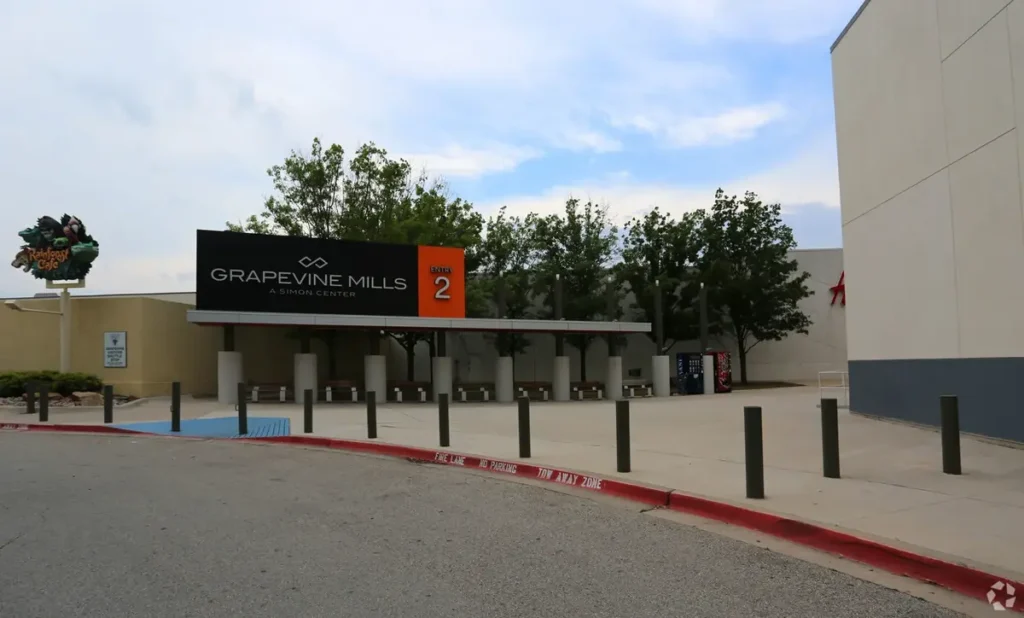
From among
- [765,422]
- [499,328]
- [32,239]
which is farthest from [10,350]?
[765,422]

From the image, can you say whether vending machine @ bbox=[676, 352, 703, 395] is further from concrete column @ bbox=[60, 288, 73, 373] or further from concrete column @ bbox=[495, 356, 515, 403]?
concrete column @ bbox=[60, 288, 73, 373]

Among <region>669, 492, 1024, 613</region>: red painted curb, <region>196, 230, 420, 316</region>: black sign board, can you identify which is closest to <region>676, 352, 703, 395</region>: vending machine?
<region>196, 230, 420, 316</region>: black sign board

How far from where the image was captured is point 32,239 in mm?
25797

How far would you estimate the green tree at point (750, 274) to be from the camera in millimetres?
42531

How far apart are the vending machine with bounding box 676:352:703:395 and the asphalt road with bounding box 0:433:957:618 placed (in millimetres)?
28337

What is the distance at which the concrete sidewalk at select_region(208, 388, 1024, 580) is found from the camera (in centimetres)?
663

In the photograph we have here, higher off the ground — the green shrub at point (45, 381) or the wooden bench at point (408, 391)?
the green shrub at point (45, 381)

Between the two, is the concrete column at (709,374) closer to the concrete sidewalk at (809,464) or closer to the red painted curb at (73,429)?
the concrete sidewalk at (809,464)

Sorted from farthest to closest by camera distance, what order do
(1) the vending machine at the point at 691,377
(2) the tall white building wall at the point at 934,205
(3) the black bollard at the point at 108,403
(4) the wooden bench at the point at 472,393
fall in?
(1) the vending machine at the point at 691,377, (4) the wooden bench at the point at 472,393, (3) the black bollard at the point at 108,403, (2) the tall white building wall at the point at 934,205

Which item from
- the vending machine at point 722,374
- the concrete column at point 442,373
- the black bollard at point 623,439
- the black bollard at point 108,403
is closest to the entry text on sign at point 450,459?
the black bollard at point 623,439

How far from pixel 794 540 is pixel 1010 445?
23.7 ft

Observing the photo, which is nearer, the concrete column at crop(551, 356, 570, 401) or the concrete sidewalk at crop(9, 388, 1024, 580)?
the concrete sidewalk at crop(9, 388, 1024, 580)

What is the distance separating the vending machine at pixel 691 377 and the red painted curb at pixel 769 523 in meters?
26.2

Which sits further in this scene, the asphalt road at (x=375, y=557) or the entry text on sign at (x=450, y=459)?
the entry text on sign at (x=450, y=459)
